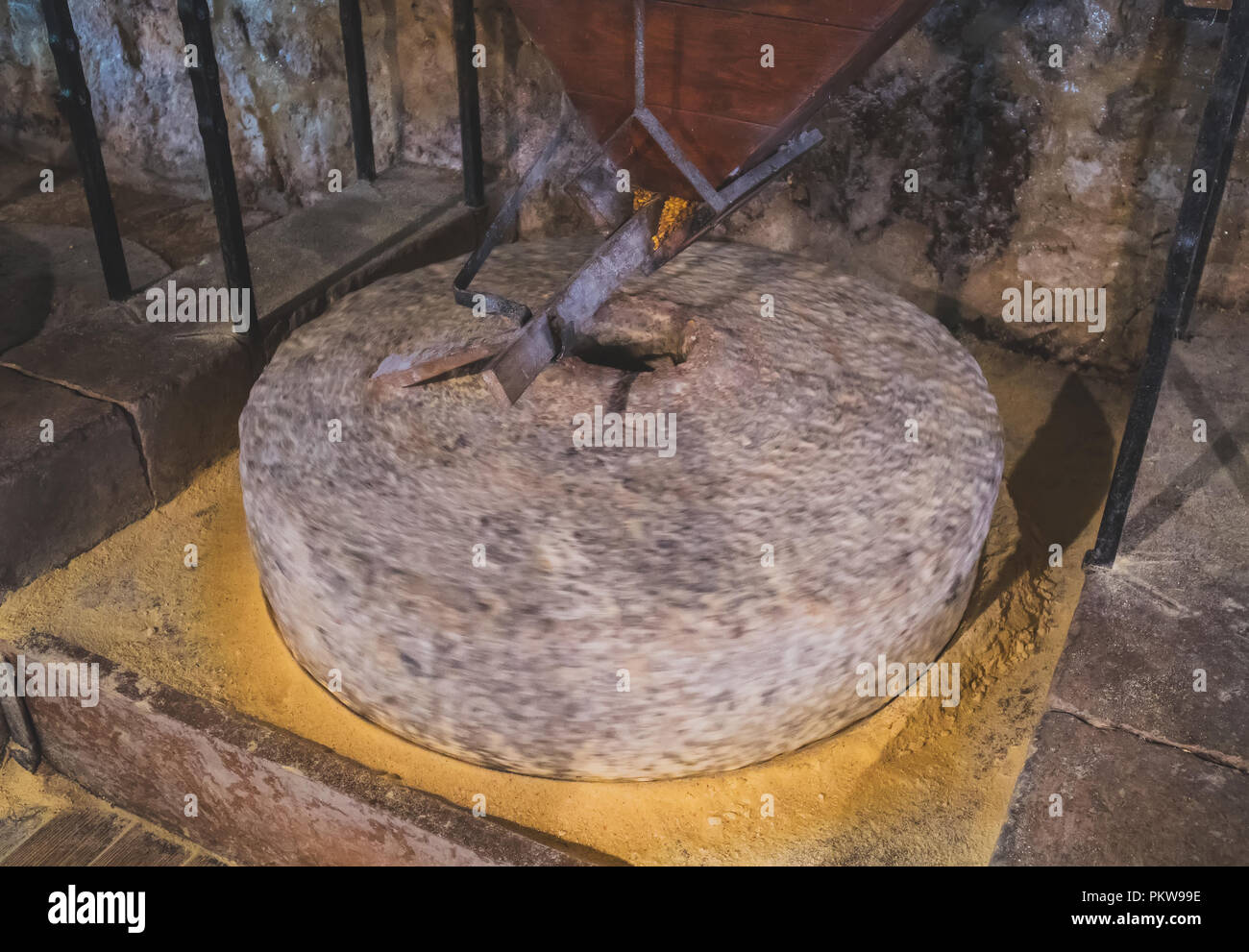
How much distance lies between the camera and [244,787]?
6.78 feet

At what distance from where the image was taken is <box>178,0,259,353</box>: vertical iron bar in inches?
92.7

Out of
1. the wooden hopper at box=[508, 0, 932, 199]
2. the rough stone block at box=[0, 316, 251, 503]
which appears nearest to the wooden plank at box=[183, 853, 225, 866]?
the rough stone block at box=[0, 316, 251, 503]

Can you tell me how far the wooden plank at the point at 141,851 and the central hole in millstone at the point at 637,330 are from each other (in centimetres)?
119

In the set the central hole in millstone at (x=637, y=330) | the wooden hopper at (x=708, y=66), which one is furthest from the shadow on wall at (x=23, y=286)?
the wooden hopper at (x=708, y=66)

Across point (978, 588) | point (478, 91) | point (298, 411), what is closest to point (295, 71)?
point (478, 91)

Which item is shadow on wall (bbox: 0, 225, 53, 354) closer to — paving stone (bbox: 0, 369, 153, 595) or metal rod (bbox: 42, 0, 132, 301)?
metal rod (bbox: 42, 0, 132, 301)

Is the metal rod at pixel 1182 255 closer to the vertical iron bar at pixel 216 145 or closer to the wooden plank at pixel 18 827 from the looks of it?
the vertical iron bar at pixel 216 145

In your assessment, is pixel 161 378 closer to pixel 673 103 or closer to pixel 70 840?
pixel 70 840

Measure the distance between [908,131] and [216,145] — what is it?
5.17 feet

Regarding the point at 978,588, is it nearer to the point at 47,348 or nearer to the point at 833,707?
the point at 833,707

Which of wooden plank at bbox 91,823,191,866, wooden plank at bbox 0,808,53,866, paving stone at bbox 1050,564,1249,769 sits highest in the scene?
paving stone at bbox 1050,564,1249,769

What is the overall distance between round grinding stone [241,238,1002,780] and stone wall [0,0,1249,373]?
747mm

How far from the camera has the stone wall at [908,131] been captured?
2.72 meters

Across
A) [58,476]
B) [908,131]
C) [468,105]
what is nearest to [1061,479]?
[908,131]
